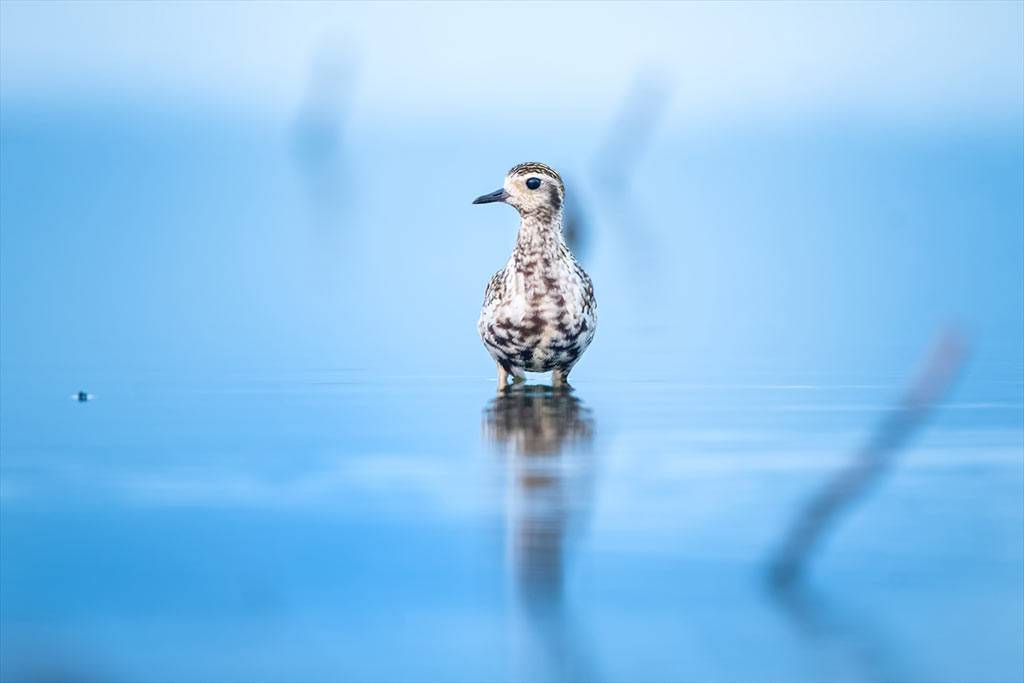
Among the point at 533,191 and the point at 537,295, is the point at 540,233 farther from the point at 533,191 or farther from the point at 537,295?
the point at 537,295

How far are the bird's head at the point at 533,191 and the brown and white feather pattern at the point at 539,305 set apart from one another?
30 mm

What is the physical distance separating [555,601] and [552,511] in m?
1.11

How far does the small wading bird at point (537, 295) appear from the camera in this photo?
7.70m

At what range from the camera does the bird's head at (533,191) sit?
8.15 m

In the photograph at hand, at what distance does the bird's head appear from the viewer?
26.7 feet

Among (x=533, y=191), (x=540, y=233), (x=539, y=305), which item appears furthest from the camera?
(x=533, y=191)

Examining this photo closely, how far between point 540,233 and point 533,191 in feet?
1.08

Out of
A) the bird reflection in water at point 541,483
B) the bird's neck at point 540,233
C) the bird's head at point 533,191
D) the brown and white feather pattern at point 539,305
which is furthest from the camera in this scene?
the bird's head at point 533,191

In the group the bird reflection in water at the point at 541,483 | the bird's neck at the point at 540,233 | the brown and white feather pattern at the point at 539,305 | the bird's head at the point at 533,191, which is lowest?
the bird reflection in water at the point at 541,483

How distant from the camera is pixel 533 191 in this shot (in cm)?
818

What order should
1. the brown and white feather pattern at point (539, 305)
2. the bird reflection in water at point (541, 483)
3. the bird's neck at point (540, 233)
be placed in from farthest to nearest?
the bird's neck at point (540, 233)
the brown and white feather pattern at point (539, 305)
the bird reflection in water at point (541, 483)

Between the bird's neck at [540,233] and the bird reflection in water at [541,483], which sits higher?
the bird's neck at [540,233]

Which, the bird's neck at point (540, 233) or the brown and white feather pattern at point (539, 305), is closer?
the brown and white feather pattern at point (539, 305)

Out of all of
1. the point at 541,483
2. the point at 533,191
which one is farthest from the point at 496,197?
the point at 541,483
